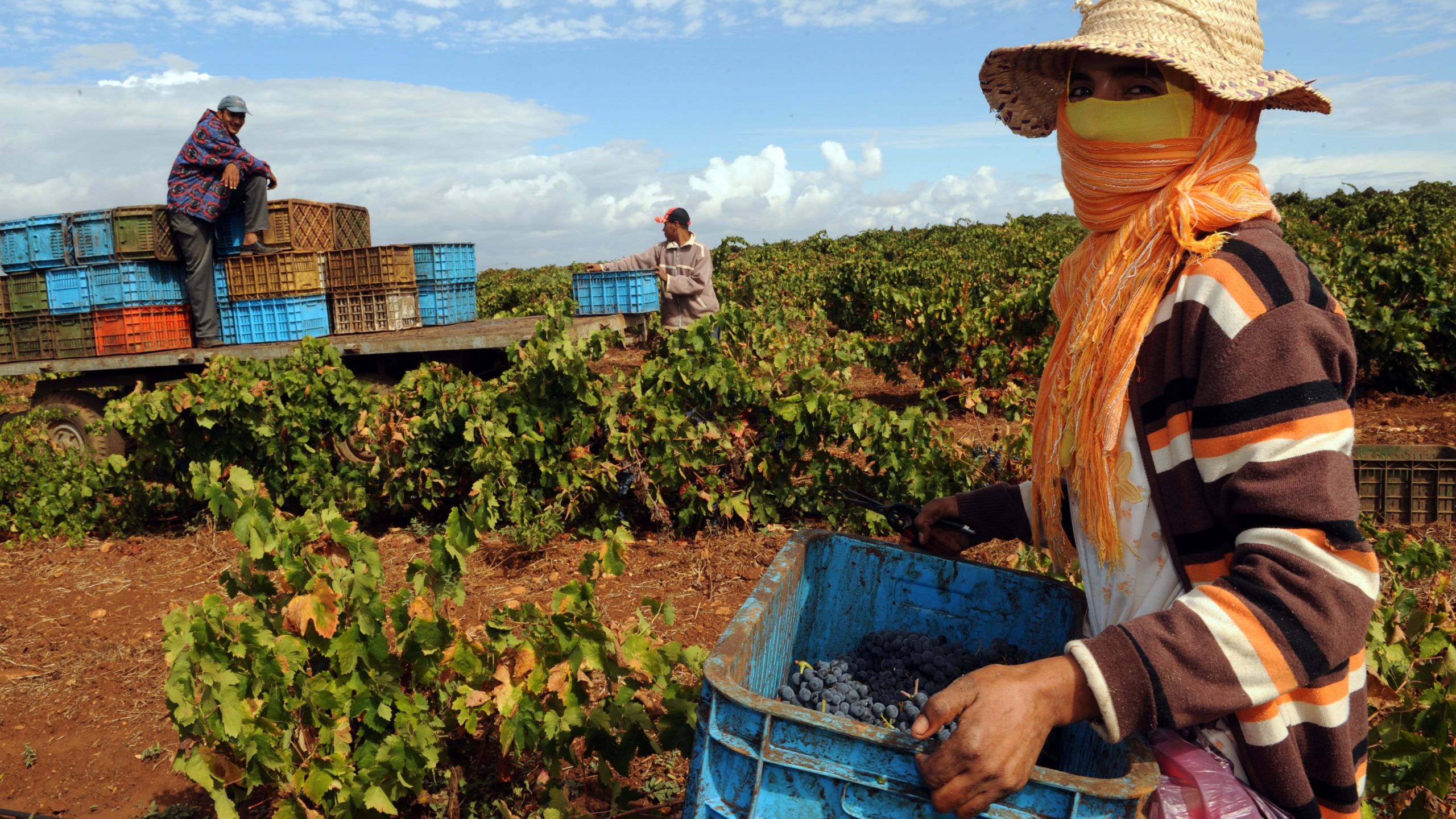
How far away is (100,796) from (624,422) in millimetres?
3017

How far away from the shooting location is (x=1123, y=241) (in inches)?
61.3

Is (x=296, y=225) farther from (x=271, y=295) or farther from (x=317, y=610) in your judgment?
(x=317, y=610)

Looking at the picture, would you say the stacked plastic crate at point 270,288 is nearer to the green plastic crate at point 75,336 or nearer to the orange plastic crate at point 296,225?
the orange plastic crate at point 296,225

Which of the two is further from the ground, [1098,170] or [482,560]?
[1098,170]

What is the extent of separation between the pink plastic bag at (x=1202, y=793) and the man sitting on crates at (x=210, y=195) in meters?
8.16

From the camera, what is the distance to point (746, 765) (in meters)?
1.37

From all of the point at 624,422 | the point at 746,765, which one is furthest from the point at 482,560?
the point at 746,765

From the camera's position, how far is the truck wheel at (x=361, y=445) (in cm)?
629

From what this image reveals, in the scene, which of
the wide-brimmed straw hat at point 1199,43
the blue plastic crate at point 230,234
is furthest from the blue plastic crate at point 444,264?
the wide-brimmed straw hat at point 1199,43

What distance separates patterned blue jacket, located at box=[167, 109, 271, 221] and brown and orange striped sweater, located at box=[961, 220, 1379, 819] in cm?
813

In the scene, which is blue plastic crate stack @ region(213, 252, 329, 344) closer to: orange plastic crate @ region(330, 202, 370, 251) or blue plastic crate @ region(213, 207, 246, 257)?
blue plastic crate @ region(213, 207, 246, 257)

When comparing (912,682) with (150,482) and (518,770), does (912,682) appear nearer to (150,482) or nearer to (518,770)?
(518,770)

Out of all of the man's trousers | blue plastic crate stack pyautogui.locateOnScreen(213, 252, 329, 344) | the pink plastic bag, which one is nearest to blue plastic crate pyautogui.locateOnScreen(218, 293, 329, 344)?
blue plastic crate stack pyautogui.locateOnScreen(213, 252, 329, 344)

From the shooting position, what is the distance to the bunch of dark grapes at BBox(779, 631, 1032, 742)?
5.76 ft
